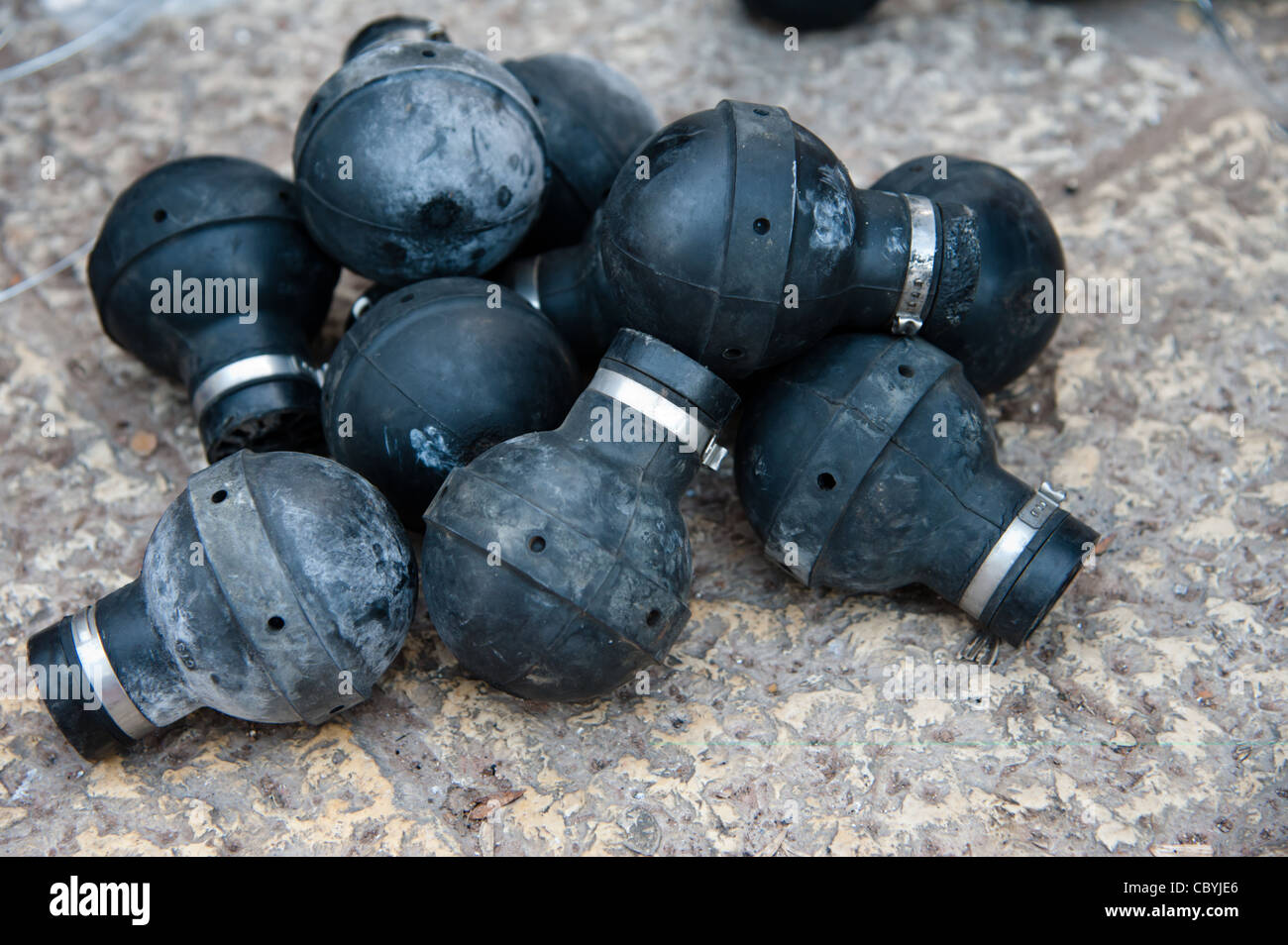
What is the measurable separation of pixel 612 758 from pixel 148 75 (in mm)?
4191

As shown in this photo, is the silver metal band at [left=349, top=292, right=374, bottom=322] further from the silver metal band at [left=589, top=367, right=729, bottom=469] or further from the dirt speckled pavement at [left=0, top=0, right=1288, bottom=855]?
the silver metal band at [left=589, top=367, right=729, bottom=469]

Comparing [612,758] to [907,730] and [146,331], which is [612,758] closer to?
[907,730]

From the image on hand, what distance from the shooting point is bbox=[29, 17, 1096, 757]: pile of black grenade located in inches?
107

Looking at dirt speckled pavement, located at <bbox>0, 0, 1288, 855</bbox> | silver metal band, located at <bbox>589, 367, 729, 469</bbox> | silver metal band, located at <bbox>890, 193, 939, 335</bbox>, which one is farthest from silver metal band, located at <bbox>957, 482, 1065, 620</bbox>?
silver metal band, located at <bbox>589, 367, 729, 469</bbox>

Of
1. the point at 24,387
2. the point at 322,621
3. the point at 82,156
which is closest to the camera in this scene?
the point at 322,621

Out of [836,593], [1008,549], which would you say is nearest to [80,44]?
[836,593]

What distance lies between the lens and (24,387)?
3.94 metres

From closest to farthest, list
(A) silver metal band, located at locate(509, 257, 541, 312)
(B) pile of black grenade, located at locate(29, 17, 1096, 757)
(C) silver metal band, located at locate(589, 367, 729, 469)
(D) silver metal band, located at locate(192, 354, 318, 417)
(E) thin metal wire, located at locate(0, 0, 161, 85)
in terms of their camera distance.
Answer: (B) pile of black grenade, located at locate(29, 17, 1096, 757), (C) silver metal band, located at locate(589, 367, 729, 469), (D) silver metal band, located at locate(192, 354, 318, 417), (A) silver metal band, located at locate(509, 257, 541, 312), (E) thin metal wire, located at locate(0, 0, 161, 85)

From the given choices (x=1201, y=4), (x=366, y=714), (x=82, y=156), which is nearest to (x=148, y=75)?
(x=82, y=156)

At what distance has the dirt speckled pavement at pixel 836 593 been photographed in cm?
281

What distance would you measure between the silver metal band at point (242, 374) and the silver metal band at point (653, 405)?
A: 1127 millimetres

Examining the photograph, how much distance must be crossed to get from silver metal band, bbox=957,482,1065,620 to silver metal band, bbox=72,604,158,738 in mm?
2277

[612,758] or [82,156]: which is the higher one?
[82,156]

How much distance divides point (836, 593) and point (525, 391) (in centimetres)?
112
